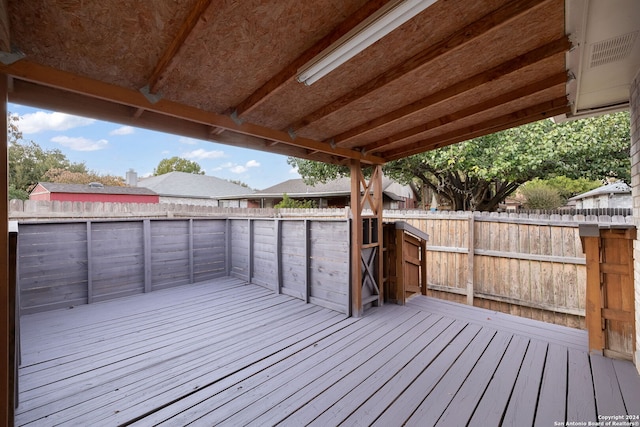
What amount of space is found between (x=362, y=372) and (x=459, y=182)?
911 centimetres

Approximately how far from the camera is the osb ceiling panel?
4.65 ft

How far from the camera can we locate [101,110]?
2.11 metres

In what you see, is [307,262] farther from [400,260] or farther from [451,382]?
[451,382]

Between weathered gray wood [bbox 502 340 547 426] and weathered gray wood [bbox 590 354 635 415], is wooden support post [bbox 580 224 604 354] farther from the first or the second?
weathered gray wood [bbox 502 340 547 426]

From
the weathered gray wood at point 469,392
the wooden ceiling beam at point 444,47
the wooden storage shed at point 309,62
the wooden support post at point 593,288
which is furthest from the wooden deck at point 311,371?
the wooden ceiling beam at point 444,47

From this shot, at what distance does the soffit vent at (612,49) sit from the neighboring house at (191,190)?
50.9 ft

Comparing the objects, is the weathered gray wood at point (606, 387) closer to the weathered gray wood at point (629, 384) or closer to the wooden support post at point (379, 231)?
the weathered gray wood at point (629, 384)

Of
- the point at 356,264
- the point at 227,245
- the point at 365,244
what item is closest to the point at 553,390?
the point at 356,264

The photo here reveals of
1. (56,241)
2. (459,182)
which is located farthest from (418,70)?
(459,182)

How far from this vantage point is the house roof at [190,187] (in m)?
17.6

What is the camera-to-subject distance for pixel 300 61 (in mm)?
1833

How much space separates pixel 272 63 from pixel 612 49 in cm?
230

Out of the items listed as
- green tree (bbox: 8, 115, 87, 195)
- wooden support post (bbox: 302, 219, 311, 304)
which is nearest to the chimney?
green tree (bbox: 8, 115, 87, 195)

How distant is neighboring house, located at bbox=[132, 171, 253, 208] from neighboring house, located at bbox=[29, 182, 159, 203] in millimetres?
1545
